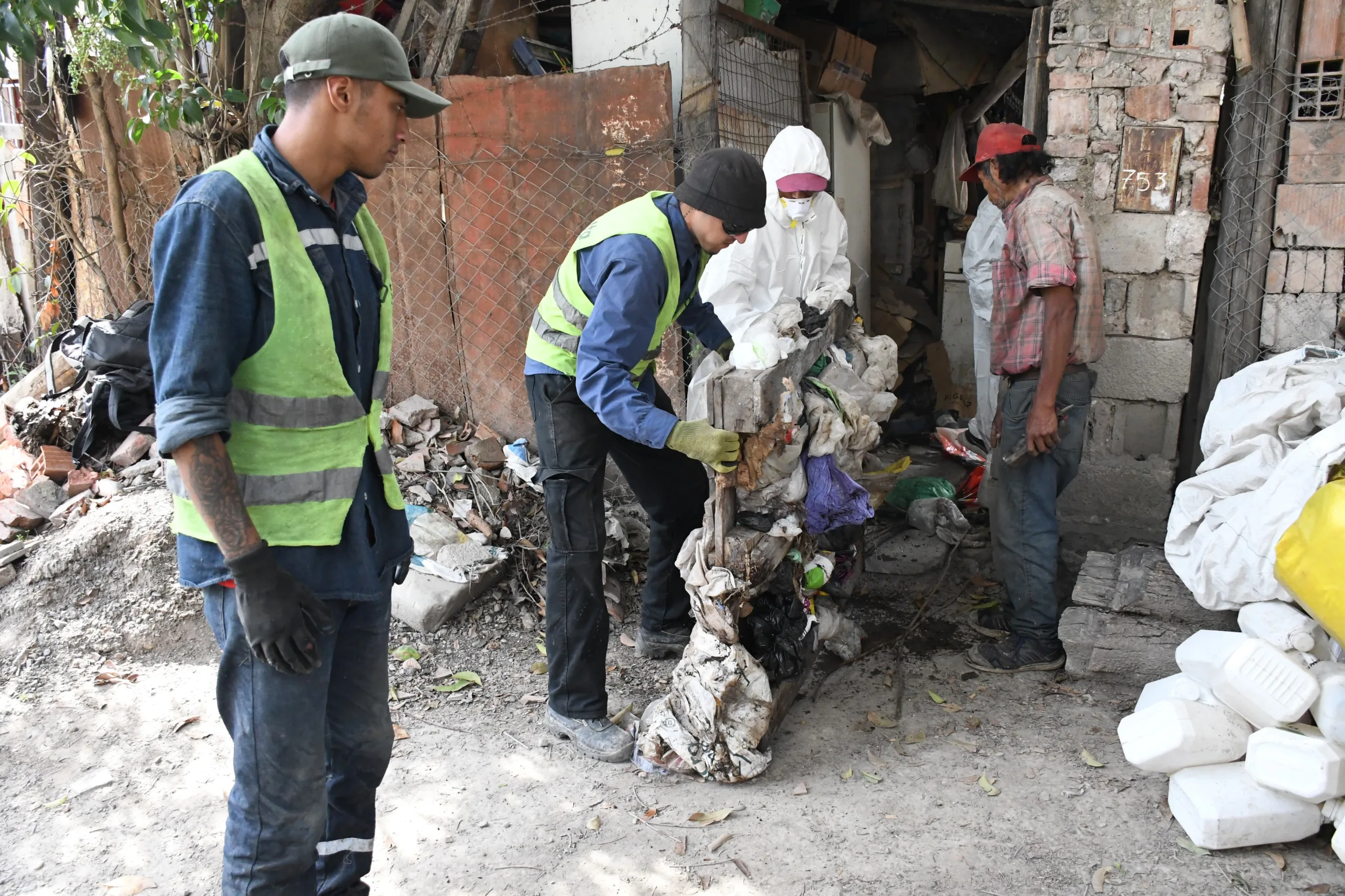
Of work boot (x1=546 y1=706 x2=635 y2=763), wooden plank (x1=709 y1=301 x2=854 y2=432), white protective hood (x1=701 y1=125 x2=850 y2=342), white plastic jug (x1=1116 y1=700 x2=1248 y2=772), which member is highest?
white protective hood (x1=701 y1=125 x2=850 y2=342)

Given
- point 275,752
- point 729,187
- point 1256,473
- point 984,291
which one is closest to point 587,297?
point 729,187

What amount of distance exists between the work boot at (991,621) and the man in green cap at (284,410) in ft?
9.54

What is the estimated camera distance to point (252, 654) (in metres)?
1.92

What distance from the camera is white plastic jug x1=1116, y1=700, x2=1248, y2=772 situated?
287 cm

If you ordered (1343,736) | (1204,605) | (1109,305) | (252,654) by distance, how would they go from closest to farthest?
(252,654) < (1343,736) < (1204,605) < (1109,305)

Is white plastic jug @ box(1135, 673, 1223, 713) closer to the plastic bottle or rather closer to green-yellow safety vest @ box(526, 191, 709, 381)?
the plastic bottle

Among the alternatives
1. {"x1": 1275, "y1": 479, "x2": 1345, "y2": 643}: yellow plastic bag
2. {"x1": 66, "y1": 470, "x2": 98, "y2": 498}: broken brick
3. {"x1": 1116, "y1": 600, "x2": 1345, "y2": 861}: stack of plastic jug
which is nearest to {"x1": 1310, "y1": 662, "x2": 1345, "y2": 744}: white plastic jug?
{"x1": 1116, "y1": 600, "x2": 1345, "y2": 861}: stack of plastic jug

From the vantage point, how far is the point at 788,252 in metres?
4.55

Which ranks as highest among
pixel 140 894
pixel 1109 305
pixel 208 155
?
pixel 208 155

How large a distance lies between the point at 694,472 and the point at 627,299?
98cm

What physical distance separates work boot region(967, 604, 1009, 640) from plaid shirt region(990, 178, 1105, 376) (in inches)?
44.8

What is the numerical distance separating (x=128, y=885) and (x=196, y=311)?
1.91 meters

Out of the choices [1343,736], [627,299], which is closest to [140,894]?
[627,299]

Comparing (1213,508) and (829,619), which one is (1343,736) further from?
(829,619)
